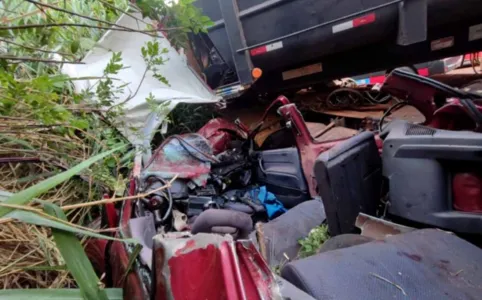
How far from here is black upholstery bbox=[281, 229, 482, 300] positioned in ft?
2.76

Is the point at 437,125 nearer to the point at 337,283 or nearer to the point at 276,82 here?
the point at 337,283

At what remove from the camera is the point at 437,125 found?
6.25 feet

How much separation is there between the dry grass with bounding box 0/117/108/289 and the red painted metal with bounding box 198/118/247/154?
1753 millimetres

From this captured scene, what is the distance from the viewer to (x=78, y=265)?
0.72 metres

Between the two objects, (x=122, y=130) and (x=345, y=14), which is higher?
(x=345, y=14)

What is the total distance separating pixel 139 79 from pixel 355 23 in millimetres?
1976

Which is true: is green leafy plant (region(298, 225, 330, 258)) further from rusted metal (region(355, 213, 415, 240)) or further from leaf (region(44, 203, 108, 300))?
leaf (region(44, 203, 108, 300))

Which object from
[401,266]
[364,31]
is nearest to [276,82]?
[364,31]

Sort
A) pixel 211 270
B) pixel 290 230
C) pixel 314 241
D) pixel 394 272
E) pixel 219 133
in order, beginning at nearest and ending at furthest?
pixel 211 270 → pixel 394 272 → pixel 314 241 → pixel 290 230 → pixel 219 133

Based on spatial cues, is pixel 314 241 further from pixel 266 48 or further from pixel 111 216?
pixel 266 48

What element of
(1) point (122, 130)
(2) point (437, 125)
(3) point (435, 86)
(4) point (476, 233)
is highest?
(1) point (122, 130)

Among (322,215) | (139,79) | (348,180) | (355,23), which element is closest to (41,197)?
(348,180)

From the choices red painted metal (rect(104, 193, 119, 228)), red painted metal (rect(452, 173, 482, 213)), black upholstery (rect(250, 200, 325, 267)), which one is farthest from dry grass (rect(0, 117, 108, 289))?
red painted metal (rect(452, 173, 482, 213))

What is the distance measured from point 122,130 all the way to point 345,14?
6.51ft
